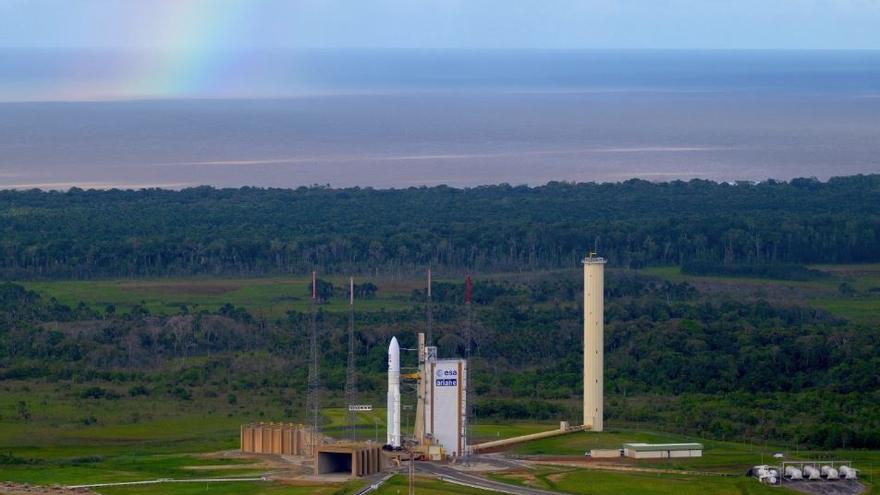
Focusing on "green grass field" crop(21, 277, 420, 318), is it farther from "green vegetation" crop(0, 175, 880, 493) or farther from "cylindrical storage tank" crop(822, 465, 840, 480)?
"cylindrical storage tank" crop(822, 465, 840, 480)

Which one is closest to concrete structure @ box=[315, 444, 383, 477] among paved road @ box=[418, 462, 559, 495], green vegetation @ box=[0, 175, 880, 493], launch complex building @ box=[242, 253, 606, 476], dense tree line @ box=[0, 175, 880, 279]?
launch complex building @ box=[242, 253, 606, 476]

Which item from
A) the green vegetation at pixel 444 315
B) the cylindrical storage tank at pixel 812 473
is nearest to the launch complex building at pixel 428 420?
the green vegetation at pixel 444 315

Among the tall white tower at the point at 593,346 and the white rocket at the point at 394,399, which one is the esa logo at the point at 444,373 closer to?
the white rocket at the point at 394,399

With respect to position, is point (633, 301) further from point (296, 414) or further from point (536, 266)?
point (296, 414)

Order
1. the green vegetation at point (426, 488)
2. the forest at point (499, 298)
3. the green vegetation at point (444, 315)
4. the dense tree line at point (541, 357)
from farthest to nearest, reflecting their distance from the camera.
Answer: the forest at point (499, 298) → the dense tree line at point (541, 357) → the green vegetation at point (444, 315) → the green vegetation at point (426, 488)

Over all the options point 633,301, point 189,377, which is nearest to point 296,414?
point 189,377
